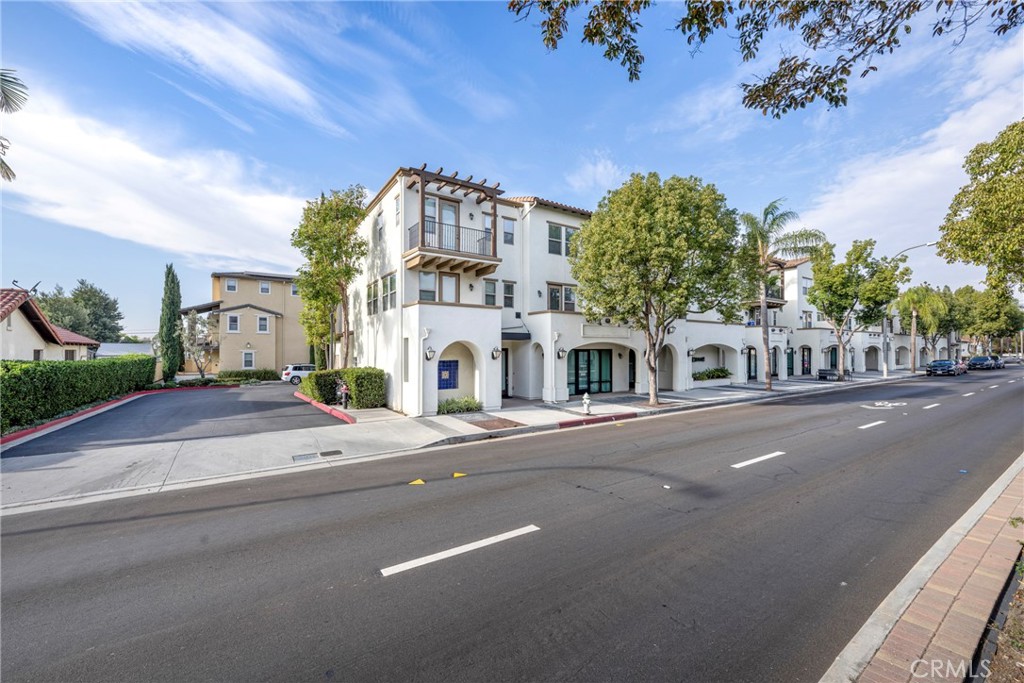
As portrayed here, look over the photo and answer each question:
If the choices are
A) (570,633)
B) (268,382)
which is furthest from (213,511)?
(268,382)

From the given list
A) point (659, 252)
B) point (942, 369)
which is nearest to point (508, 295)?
point (659, 252)

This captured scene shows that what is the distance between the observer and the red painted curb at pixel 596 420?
14.0m

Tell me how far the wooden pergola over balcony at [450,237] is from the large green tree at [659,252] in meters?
4.47

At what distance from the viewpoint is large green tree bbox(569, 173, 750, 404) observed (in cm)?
1644

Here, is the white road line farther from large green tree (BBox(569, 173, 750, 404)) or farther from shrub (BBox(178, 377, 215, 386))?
shrub (BBox(178, 377, 215, 386))

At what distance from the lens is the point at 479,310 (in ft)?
54.8

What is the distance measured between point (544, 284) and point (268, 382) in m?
24.9

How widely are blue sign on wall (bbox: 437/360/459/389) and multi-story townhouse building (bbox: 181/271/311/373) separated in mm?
→ 22094

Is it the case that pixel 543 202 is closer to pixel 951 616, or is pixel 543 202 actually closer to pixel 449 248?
pixel 449 248

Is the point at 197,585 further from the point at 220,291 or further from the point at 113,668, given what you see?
the point at 220,291

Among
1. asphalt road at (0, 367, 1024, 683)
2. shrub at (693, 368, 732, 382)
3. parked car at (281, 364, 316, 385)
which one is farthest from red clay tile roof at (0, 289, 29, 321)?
shrub at (693, 368, 732, 382)

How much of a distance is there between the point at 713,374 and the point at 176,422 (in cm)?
2757

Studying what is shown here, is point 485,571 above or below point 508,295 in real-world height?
below

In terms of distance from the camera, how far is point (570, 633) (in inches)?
137
